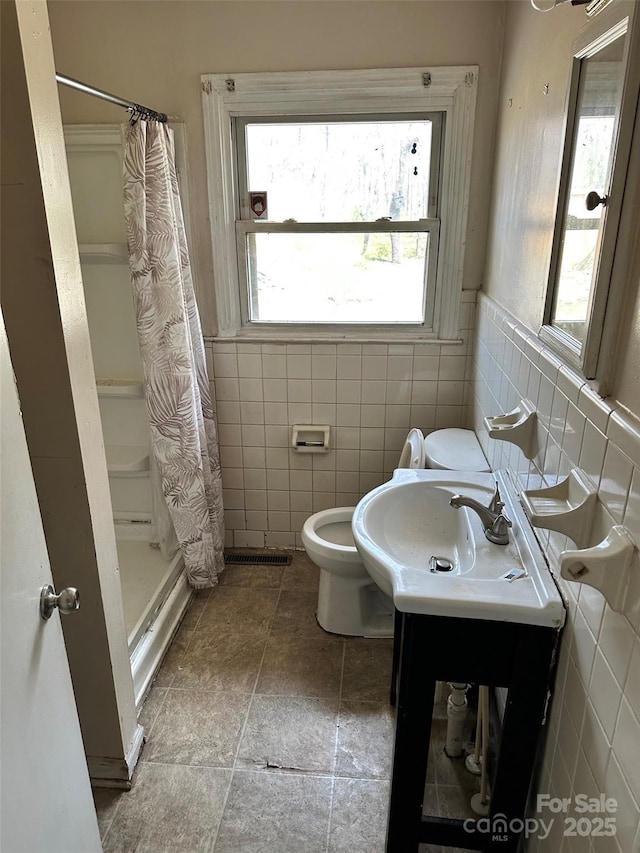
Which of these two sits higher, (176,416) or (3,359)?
(3,359)

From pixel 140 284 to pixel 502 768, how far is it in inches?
75.7

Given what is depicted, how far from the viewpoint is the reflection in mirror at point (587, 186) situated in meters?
1.04

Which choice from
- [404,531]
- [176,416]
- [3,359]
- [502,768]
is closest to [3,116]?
[3,359]

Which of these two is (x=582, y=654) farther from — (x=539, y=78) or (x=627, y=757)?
(x=539, y=78)

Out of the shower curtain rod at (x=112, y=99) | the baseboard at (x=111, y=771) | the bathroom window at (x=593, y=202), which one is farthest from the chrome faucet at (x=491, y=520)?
the shower curtain rod at (x=112, y=99)

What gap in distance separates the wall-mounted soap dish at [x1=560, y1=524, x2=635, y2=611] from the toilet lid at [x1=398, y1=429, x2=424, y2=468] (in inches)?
49.7

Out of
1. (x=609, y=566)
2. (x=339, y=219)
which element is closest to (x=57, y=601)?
(x=609, y=566)

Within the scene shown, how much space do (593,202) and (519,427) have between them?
568mm

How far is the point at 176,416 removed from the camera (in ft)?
7.49

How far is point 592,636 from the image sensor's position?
3.35ft

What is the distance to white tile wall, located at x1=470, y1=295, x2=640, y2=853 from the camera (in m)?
0.86

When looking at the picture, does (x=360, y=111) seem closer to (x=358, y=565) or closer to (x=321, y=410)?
(x=321, y=410)

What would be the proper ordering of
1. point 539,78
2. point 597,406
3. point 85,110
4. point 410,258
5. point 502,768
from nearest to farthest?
point 597,406
point 502,768
point 539,78
point 85,110
point 410,258

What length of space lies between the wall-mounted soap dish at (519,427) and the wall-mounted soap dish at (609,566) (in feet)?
1.75
